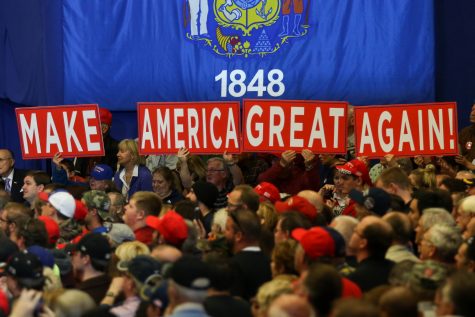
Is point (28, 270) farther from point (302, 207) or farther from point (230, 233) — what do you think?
point (302, 207)

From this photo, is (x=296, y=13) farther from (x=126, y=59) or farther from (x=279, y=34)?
(x=126, y=59)

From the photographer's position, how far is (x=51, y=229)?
314 inches

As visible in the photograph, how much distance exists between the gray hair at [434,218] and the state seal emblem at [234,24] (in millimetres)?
6643

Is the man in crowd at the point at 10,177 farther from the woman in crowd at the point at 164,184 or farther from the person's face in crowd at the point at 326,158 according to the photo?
the person's face in crowd at the point at 326,158

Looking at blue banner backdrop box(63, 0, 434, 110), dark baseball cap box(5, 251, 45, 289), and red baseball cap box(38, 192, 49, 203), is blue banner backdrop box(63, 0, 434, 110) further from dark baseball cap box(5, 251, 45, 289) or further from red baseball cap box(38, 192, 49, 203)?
dark baseball cap box(5, 251, 45, 289)

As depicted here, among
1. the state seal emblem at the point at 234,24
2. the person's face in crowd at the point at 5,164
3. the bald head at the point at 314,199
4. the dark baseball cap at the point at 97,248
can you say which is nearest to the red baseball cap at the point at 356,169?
the bald head at the point at 314,199

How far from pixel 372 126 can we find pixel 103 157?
10.4ft

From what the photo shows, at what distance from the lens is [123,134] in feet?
48.3

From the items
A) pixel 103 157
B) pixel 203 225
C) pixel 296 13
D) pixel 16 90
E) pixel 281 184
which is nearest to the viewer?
pixel 203 225

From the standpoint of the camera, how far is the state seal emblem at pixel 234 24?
1423cm

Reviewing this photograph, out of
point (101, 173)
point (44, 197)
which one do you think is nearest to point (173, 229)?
point (44, 197)

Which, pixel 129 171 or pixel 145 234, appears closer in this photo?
pixel 145 234

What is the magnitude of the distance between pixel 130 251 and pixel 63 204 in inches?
72.2

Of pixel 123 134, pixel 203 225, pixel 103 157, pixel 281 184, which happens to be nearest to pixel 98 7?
pixel 123 134
